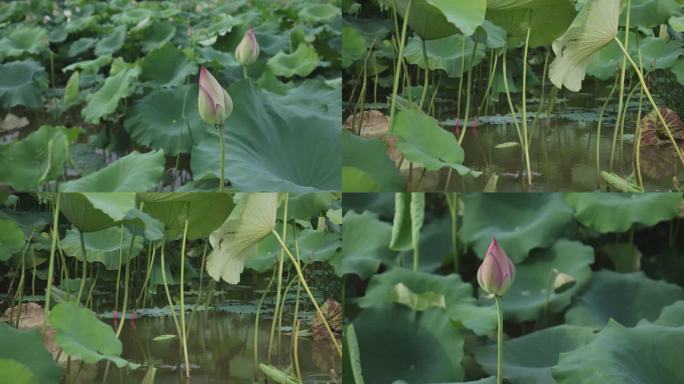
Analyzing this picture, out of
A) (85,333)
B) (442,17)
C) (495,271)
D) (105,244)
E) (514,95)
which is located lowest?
(85,333)

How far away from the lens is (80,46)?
10.1ft

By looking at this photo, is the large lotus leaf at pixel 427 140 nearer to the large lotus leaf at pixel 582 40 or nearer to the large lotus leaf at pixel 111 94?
the large lotus leaf at pixel 582 40

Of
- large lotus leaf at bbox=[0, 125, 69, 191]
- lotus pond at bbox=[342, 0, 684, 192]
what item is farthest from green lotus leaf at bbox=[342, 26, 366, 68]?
large lotus leaf at bbox=[0, 125, 69, 191]

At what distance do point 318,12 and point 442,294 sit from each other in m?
1.69

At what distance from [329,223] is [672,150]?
457 millimetres

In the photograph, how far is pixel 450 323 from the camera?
1.35 m

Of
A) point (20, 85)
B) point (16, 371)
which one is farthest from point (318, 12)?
point (16, 371)

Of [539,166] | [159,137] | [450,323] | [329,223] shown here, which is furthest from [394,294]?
[159,137]

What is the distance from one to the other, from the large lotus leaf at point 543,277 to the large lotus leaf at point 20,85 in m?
1.69

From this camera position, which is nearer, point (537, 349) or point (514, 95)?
point (514, 95)

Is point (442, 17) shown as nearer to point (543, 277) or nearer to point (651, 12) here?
point (651, 12)

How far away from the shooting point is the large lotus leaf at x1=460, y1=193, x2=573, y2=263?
159 cm

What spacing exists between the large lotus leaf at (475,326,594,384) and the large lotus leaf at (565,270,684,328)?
124 mm

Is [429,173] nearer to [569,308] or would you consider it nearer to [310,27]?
[569,308]
